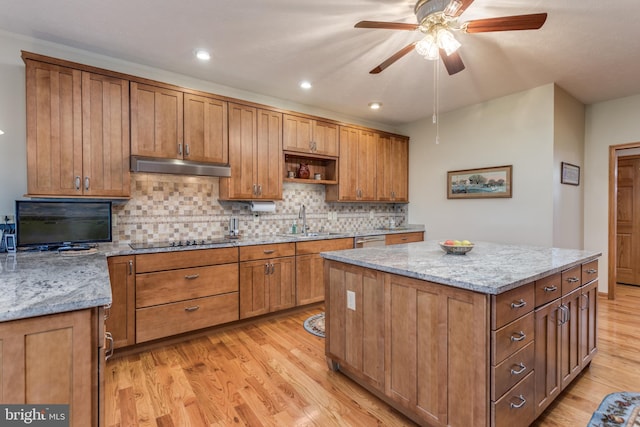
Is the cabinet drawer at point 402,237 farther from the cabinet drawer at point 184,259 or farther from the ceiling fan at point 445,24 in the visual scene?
the ceiling fan at point 445,24

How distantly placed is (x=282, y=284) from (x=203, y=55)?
243 centimetres

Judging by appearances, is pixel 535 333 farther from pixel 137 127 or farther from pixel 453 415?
pixel 137 127

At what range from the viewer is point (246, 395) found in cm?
207

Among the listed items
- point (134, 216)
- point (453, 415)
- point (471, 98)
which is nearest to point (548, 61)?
point (471, 98)

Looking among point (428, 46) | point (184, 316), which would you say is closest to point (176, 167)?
point (184, 316)

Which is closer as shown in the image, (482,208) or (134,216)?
(134,216)

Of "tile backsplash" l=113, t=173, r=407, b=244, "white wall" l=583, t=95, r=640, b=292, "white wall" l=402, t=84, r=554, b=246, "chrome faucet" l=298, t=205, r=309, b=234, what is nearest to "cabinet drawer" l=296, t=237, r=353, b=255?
"chrome faucet" l=298, t=205, r=309, b=234

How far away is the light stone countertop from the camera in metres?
1.10

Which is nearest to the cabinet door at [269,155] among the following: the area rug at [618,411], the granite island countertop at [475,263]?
the granite island countertop at [475,263]

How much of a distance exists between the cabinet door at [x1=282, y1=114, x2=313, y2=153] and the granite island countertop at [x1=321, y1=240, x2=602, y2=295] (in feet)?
6.41

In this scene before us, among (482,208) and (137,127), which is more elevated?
(137,127)

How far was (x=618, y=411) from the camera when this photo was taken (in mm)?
1725

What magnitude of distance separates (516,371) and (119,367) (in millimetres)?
2767

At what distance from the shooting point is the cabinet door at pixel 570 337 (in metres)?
1.90
